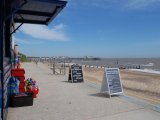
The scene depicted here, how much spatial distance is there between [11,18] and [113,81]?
452cm

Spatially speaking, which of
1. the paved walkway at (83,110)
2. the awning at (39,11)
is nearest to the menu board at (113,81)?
the paved walkway at (83,110)

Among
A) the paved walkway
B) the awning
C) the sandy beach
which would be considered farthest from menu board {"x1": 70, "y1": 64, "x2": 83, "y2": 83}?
the awning

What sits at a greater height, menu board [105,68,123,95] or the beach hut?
the beach hut

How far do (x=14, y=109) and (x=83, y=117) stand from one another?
217 centimetres

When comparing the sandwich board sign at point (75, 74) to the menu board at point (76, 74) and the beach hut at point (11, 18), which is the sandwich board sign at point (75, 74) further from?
the beach hut at point (11, 18)

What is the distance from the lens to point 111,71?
994 cm

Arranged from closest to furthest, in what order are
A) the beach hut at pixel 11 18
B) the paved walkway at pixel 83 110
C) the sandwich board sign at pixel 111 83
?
the beach hut at pixel 11 18, the paved walkway at pixel 83 110, the sandwich board sign at pixel 111 83

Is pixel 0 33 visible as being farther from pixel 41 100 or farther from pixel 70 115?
pixel 41 100

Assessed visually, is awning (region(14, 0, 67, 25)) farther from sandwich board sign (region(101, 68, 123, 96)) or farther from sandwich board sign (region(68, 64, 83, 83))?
sandwich board sign (region(68, 64, 83, 83))

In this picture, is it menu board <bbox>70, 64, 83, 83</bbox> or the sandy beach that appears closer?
the sandy beach

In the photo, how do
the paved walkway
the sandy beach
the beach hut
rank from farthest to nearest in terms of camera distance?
the sandy beach < the paved walkway < the beach hut


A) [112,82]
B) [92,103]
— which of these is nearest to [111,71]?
[112,82]

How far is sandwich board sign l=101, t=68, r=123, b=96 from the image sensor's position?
31.1 ft

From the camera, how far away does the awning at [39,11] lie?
5.83 m
